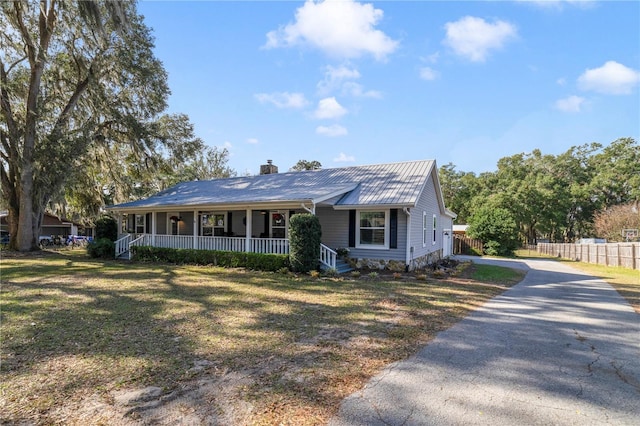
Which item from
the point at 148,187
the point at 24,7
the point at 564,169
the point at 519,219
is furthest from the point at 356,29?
the point at 564,169

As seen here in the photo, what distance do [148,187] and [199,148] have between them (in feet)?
44.2

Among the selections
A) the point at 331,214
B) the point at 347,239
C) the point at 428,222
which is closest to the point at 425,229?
the point at 428,222

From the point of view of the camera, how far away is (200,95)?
54.5 ft

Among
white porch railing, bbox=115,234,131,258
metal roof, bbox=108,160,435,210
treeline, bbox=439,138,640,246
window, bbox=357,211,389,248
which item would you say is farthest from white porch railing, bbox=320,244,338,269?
treeline, bbox=439,138,640,246

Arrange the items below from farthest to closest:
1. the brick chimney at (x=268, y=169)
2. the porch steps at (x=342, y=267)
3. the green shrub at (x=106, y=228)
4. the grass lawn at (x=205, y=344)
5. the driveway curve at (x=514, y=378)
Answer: the brick chimney at (x=268, y=169)
the green shrub at (x=106, y=228)
the porch steps at (x=342, y=267)
the grass lawn at (x=205, y=344)
the driveway curve at (x=514, y=378)

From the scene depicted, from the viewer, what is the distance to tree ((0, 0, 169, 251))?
53.0 feet

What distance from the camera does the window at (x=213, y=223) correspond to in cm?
1694

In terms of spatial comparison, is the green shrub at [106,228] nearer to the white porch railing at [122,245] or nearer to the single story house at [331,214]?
the single story house at [331,214]

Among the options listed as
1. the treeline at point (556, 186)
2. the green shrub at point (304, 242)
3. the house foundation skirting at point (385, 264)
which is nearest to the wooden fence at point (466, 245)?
the treeline at point (556, 186)

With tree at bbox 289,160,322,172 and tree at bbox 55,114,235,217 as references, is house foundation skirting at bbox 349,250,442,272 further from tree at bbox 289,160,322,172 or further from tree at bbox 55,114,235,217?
tree at bbox 289,160,322,172

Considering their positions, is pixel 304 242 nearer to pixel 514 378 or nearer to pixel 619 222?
pixel 514 378

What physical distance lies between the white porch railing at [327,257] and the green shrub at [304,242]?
1.50 ft

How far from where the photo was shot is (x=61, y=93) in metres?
18.2

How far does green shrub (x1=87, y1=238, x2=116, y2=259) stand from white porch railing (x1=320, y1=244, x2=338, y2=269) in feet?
37.3
